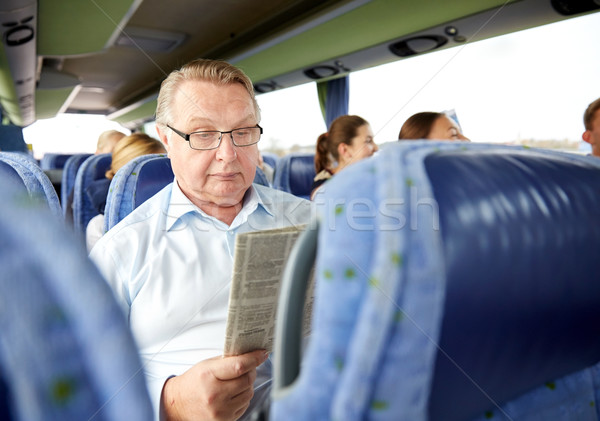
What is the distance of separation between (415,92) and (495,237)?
550 centimetres

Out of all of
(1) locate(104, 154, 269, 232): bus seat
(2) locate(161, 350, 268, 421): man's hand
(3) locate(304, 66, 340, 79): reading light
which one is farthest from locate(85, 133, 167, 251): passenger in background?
(3) locate(304, 66, 340, 79): reading light

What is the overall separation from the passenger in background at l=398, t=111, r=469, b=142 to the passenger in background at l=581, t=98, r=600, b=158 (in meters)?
0.96

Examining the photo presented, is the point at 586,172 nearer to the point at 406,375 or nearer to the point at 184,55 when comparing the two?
the point at 406,375

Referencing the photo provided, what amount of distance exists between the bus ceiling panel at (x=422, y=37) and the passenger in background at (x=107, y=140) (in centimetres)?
172

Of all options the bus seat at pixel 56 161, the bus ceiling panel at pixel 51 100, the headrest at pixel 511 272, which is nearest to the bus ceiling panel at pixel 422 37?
the bus seat at pixel 56 161

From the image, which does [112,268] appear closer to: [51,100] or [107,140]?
[107,140]

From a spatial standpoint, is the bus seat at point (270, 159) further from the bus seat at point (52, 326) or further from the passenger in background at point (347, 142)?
the bus seat at point (52, 326)

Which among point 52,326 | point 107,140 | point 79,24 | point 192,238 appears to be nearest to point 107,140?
point 107,140

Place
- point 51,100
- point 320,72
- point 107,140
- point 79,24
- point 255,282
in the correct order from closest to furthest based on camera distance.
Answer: point 255,282, point 107,140, point 79,24, point 320,72, point 51,100

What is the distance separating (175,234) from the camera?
1380 mm

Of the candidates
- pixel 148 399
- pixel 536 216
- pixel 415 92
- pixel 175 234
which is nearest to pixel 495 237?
pixel 536 216

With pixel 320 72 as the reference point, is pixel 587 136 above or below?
below

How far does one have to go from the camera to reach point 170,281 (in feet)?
4.25

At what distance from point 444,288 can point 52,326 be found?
0.37 meters
